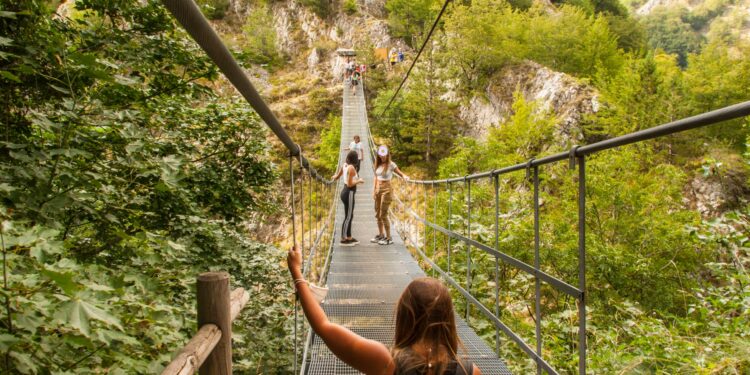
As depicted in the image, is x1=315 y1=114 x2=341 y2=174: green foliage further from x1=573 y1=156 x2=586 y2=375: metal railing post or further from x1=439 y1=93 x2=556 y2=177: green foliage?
x1=573 y1=156 x2=586 y2=375: metal railing post

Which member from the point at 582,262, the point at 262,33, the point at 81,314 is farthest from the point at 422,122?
the point at 262,33

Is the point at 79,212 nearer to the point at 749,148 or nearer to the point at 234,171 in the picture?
the point at 234,171

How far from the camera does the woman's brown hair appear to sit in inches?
34.5

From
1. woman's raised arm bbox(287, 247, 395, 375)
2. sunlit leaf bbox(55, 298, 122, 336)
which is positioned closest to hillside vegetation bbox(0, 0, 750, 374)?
sunlit leaf bbox(55, 298, 122, 336)

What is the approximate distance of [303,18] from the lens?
32.3m

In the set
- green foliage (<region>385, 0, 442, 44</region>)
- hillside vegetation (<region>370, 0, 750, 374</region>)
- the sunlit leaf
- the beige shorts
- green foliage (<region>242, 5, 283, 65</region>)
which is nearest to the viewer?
the sunlit leaf

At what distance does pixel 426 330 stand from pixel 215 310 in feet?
1.44

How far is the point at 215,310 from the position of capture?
2.75 feet

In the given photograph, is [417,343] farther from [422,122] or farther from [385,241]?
[422,122]

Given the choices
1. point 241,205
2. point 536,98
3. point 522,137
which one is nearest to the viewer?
point 241,205

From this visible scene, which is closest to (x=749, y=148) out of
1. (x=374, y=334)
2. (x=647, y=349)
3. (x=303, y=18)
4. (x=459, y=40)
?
(x=647, y=349)

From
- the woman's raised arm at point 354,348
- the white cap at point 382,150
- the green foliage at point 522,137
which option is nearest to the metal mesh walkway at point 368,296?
the woman's raised arm at point 354,348

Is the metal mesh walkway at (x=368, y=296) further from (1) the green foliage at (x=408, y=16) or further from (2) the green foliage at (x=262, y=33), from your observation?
(2) the green foliage at (x=262, y=33)

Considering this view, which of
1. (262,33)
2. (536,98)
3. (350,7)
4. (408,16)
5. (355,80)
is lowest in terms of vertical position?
(536,98)
